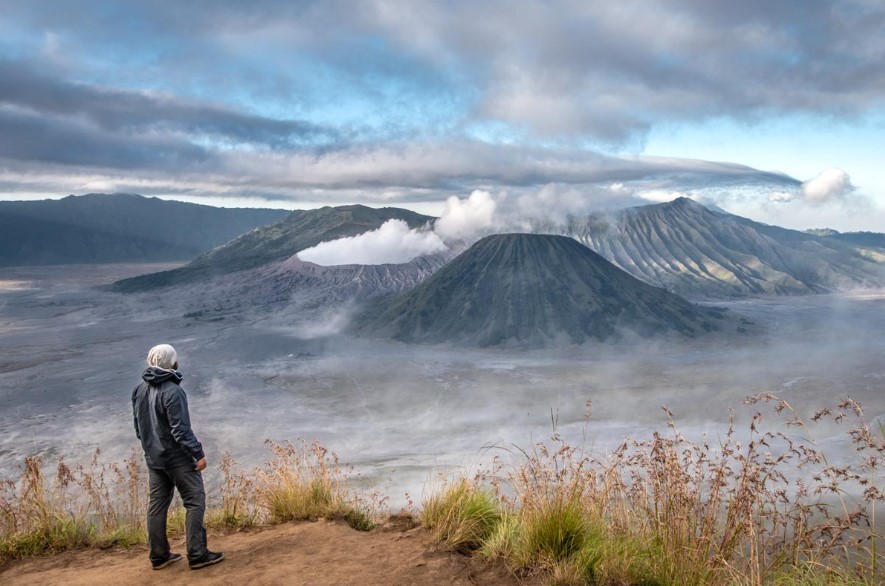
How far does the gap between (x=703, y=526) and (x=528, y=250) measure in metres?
61.7

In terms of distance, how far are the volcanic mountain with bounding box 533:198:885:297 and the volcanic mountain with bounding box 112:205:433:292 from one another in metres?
30.9

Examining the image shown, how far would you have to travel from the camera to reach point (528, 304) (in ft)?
189

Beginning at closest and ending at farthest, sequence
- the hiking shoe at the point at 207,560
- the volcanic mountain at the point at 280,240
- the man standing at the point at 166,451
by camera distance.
Answer: the hiking shoe at the point at 207,560
the man standing at the point at 166,451
the volcanic mountain at the point at 280,240

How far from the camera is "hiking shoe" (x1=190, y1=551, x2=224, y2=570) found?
195 inches

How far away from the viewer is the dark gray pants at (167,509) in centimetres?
499

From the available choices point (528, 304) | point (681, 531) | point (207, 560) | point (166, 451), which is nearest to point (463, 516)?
point (681, 531)

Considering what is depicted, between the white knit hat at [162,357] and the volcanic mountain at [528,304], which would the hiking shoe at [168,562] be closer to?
the white knit hat at [162,357]

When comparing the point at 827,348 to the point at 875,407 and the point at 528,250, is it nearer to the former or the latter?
the point at 875,407

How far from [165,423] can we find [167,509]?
2.28 feet

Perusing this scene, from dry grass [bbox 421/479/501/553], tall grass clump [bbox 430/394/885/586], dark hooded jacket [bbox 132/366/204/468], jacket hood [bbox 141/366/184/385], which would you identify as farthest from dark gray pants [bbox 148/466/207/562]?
tall grass clump [bbox 430/394/885/586]

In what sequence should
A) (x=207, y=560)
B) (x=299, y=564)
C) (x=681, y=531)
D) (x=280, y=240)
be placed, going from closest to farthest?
(x=681, y=531) < (x=299, y=564) < (x=207, y=560) < (x=280, y=240)

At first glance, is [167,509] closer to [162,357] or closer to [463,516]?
[162,357]

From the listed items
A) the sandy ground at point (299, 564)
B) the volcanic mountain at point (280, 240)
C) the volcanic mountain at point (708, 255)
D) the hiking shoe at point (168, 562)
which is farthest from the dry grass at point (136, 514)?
the volcanic mountain at point (708, 255)

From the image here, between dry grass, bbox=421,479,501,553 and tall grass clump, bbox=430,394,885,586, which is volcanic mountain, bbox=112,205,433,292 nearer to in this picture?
dry grass, bbox=421,479,501,553
